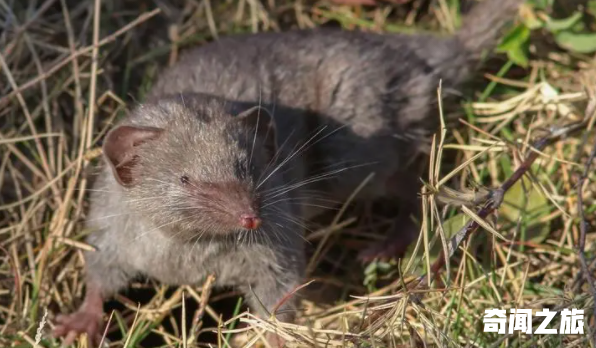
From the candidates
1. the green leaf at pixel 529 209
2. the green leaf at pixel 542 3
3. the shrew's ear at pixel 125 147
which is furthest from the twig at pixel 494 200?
the shrew's ear at pixel 125 147

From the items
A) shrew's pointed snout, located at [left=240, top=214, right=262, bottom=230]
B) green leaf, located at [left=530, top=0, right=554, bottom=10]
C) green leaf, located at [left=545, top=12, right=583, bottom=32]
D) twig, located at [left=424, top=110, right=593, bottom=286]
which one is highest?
green leaf, located at [left=530, top=0, right=554, bottom=10]

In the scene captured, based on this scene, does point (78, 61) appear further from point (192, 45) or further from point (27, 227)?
point (27, 227)

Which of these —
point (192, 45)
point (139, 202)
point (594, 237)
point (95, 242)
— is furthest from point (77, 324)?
point (594, 237)

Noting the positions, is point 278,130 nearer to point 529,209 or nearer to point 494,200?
point 494,200

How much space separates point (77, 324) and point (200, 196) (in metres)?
1.42

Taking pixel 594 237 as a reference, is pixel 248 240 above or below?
above

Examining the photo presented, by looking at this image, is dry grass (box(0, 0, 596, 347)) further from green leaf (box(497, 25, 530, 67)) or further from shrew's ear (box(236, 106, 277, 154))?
shrew's ear (box(236, 106, 277, 154))

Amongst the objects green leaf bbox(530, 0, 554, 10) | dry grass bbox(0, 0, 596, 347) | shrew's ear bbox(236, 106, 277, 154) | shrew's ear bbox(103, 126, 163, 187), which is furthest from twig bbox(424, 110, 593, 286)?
shrew's ear bbox(103, 126, 163, 187)

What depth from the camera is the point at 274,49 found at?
4906 millimetres

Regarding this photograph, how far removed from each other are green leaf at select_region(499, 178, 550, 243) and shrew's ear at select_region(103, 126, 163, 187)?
229cm

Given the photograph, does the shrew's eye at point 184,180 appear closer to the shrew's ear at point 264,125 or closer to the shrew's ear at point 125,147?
the shrew's ear at point 125,147

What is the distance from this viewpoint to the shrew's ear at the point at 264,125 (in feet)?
13.3

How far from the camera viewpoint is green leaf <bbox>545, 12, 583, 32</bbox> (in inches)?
208

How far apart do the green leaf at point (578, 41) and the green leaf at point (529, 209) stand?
1.17 meters
